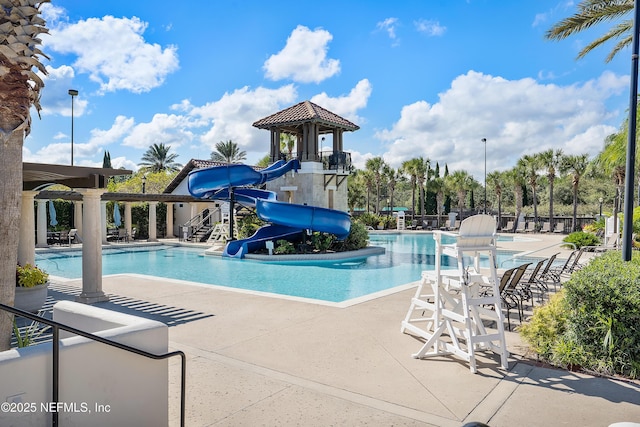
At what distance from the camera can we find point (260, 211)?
781 inches

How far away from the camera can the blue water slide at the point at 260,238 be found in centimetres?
2066

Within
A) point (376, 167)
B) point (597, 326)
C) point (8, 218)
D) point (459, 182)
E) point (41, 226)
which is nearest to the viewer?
point (8, 218)

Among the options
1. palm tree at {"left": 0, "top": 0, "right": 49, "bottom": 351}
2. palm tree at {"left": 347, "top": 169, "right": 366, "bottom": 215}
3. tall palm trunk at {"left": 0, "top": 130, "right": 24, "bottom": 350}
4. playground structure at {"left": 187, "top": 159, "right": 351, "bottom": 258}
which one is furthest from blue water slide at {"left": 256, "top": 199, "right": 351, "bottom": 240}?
palm tree at {"left": 347, "top": 169, "right": 366, "bottom": 215}

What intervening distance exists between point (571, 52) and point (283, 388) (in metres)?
13.3

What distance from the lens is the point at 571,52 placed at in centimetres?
1323

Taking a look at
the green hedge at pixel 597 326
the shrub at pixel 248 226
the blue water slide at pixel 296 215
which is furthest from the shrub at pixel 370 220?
the green hedge at pixel 597 326

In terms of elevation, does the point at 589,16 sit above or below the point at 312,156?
above

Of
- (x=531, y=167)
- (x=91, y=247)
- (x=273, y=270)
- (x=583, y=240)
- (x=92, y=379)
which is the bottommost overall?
(x=273, y=270)

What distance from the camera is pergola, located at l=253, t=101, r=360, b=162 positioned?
27.0 meters

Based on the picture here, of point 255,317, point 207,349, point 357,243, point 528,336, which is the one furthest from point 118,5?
point 357,243

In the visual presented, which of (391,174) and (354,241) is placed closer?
(354,241)

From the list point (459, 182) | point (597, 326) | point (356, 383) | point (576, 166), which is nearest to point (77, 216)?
point (356, 383)

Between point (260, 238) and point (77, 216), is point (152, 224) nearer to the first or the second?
point (77, 216)

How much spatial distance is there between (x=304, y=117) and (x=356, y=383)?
23.0 metres
